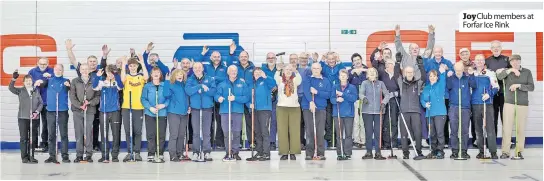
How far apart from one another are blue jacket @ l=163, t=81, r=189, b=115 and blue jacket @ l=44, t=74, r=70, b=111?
59.0 inches

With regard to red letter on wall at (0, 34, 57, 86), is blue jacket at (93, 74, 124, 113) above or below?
below

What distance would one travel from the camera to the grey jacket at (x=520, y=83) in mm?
9141

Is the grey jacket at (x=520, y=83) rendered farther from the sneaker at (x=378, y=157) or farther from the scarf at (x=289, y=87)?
the scarf at (x=289, y=87)

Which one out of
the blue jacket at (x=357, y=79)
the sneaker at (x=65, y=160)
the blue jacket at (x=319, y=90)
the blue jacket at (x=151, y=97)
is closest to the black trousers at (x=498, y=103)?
the blue jacket at (x=357, y=79)

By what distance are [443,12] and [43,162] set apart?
276 inches

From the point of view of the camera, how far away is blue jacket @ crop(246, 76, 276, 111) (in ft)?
29.8

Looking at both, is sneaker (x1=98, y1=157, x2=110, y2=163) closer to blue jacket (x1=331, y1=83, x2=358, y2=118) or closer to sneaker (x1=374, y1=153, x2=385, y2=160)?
blue jacket (x1=331, y1=83, x2=358, y2=118)

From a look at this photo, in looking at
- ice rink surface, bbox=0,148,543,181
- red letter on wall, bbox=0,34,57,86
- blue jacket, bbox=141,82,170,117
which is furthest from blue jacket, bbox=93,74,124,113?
red letter on wall, bbox=0,34,57,86

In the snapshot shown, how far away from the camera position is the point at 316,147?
30.0ft

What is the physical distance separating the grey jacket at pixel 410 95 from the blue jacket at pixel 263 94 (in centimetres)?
186

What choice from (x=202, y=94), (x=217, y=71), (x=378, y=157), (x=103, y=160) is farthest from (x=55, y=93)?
(x=378, y=157)

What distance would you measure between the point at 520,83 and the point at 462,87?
2.71 ft

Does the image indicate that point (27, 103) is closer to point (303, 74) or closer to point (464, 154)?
point (303, 74)

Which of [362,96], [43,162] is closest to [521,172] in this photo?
[362,96]
